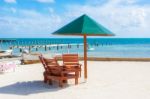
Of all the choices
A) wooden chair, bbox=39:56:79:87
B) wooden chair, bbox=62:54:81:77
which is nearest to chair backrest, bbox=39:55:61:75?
wooden chair, bbox=39:56:79:87

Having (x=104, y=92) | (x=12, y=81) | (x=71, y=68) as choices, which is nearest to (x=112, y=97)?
(x=104, y=92)

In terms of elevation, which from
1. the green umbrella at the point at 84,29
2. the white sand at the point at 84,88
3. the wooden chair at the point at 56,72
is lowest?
the white sand at the point at 84,88

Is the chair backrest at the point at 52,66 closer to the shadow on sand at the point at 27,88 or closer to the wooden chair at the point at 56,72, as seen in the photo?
the wooden chair at the point at 56,72

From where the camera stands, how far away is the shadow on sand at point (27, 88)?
898 centimetres

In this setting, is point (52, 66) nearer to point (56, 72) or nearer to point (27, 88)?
point (56, 72)

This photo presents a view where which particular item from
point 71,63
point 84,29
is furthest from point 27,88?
point 84,29

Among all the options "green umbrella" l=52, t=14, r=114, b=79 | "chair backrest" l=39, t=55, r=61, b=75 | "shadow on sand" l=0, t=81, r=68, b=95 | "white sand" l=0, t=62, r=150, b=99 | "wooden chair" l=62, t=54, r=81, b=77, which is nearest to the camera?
"white sand" l=0, t=62, r=150, b=99

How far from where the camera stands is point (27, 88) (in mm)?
9625

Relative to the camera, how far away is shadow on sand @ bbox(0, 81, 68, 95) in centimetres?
898

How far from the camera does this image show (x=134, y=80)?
11.2 m

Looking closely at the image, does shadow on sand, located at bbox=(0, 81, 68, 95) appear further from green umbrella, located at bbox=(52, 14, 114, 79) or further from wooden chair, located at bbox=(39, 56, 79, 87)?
green umbrella, located at bbox=(52, 14, 114, 79)

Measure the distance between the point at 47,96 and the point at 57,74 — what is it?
5.85 ft

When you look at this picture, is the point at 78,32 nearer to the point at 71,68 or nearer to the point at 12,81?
the point at 71,68

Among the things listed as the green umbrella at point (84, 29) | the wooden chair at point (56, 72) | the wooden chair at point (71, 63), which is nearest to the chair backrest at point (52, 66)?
the wooden chair at point (56, 72)
